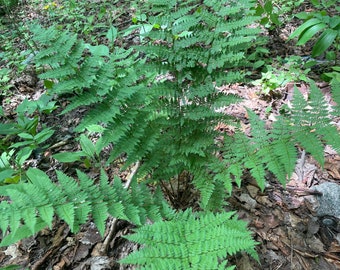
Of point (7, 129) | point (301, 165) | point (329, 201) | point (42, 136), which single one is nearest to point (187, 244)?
point (329, 201)

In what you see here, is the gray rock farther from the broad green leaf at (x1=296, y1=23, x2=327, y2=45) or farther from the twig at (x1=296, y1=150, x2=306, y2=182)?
the broad green leaf at (x1=296, y1=23, x2=327, y2=45)

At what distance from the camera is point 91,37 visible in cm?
471

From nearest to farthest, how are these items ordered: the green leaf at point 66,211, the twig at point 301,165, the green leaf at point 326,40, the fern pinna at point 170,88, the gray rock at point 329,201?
the green leaf at point 66,211
the fern pinna at point 170,88
the gray rock at point 329,201
the twig at point 301,165
the green leaf at point 326,40

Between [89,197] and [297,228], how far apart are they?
5.09ft

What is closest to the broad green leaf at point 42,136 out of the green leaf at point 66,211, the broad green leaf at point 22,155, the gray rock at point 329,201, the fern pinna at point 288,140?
the broad green leaf at point 22,155

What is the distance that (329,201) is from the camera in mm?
Answer: 2420

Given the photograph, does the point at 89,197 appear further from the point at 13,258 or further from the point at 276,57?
the point at 276,57

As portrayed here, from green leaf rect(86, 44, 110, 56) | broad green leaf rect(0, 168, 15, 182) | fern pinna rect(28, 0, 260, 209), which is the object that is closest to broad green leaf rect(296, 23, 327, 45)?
fern pinna rect(28, 0, 260, 209)

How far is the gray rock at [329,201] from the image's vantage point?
2.38 metres

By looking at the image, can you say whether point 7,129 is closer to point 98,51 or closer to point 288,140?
point 98,51

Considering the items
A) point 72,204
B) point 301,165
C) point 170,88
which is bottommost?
point 301,165

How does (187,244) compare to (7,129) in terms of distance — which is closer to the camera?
(187,244)

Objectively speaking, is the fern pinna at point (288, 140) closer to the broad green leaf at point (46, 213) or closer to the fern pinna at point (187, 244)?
the fern pinna at point (187, 244)

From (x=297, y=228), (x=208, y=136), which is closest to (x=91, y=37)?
(x=208, y=136)
